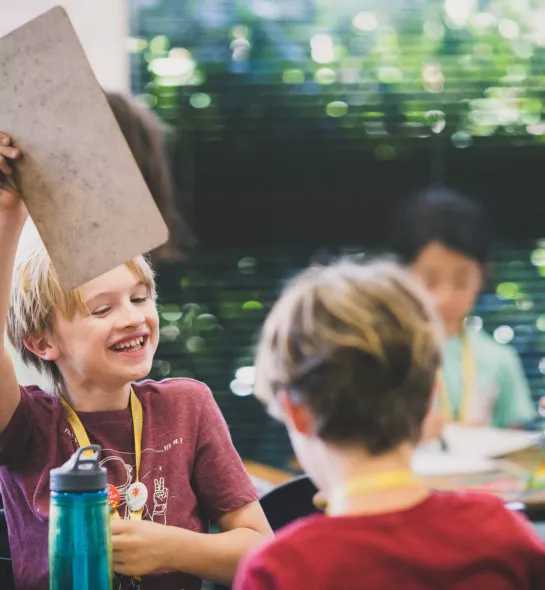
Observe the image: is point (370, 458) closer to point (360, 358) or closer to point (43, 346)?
point (360, 358)

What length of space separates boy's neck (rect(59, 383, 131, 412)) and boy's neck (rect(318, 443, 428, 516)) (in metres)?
0.56

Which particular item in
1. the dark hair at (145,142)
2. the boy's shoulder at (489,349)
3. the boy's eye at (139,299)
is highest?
the dark hair at (145,142)

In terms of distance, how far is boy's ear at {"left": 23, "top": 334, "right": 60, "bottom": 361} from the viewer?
171 cm

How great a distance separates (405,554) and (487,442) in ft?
5.15

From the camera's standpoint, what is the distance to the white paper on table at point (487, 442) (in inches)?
103

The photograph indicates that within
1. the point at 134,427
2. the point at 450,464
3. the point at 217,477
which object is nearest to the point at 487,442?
the point at 450,464

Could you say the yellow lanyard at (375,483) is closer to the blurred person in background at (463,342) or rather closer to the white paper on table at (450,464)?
the white paper on table at (450,464)

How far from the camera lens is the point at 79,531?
1.28m

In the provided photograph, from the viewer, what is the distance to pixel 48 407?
1.70 m

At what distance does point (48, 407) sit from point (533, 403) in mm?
2387

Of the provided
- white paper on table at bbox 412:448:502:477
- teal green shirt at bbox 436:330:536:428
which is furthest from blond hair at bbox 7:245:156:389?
teal green shirt at bbox 436:330:536:428

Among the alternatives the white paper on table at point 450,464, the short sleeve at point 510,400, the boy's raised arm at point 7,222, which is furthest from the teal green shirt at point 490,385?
the boy's raised arm at point 7,222

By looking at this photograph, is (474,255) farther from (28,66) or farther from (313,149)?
(28,66)

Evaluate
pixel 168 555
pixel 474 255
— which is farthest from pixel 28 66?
pixel 474 255
